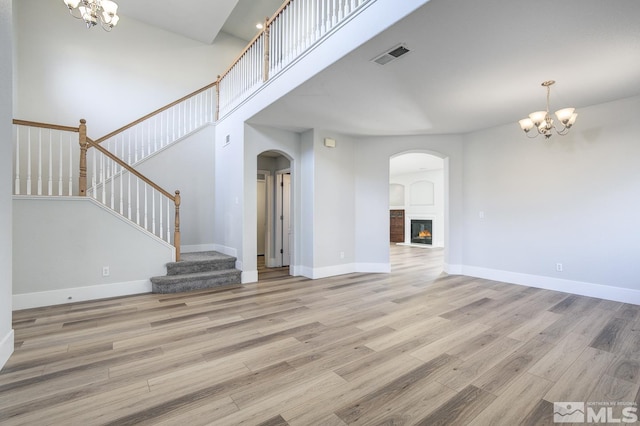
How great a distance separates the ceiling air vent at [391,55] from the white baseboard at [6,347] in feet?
13.3

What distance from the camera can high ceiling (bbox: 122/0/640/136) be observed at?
2.28m

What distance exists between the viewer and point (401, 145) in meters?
5.82

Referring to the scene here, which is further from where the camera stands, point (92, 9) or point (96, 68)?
point (96, 68)

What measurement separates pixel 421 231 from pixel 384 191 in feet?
20.7

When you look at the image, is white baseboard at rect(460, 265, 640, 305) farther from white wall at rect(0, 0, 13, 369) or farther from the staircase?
white wall at rect(0, 0, 13, 369)

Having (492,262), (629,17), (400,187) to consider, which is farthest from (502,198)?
(400,187)

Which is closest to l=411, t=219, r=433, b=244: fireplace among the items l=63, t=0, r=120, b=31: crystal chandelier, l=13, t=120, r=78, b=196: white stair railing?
l=13, t=120, r=78, b=196: white stair railing

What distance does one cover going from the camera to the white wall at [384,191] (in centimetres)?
575

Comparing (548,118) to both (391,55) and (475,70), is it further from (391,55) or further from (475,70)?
(391,55)

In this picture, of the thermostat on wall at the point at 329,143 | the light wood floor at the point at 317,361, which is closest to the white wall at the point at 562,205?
the light wood floor at the point at 317,361

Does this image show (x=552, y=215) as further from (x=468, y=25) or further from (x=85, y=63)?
(x=85, y=63)

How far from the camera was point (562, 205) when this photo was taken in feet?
14.6

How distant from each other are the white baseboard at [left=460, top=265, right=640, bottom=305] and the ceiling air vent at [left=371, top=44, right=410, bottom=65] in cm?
427

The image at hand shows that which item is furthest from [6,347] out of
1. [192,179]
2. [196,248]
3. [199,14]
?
[199,14]
